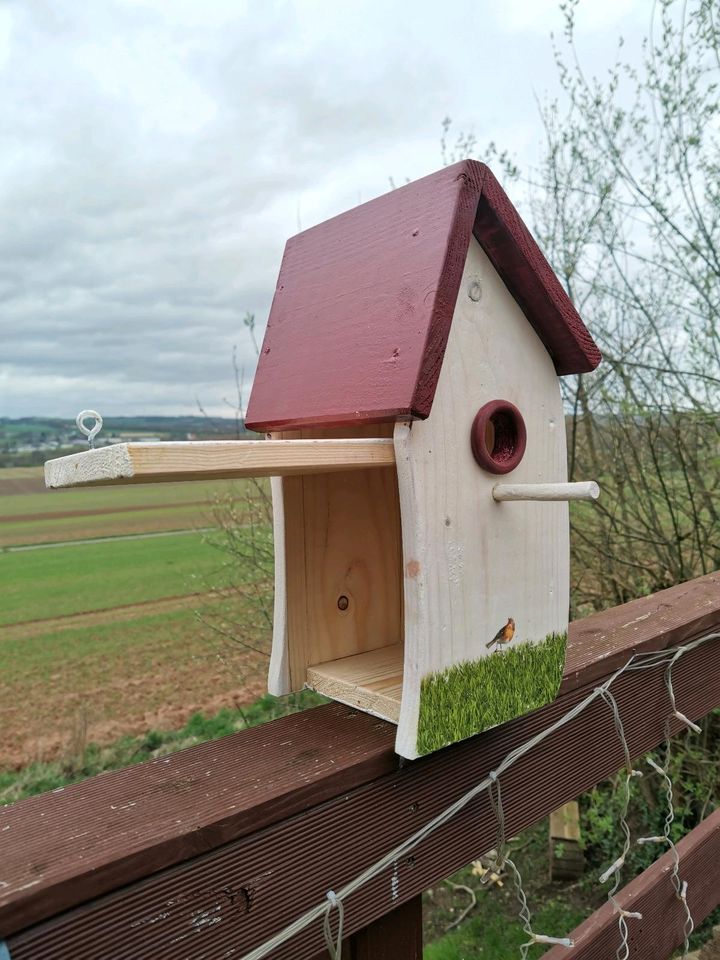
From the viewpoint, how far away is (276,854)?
2.38 feet

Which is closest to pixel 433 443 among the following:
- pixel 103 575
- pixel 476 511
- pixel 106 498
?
pixel 476 511

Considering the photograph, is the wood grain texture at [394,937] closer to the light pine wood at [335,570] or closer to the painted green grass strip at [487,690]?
the painted green grass strip at [487,690]

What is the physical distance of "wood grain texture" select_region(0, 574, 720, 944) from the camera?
0.60 metres

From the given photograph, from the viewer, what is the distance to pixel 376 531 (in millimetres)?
1312

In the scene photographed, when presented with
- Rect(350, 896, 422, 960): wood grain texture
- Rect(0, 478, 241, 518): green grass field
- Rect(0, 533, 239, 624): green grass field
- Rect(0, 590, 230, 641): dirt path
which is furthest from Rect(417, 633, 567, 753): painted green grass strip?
Rect(0, 533, 239, 624): green grass field

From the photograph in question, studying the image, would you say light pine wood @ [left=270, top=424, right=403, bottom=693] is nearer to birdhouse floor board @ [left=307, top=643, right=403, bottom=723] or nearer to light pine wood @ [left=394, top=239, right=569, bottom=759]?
birdhouse floor board @ [left=307, top=643, right=403, bottom=723]

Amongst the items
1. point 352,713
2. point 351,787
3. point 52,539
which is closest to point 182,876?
point 351,787

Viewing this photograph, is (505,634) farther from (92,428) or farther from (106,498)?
(106,498)

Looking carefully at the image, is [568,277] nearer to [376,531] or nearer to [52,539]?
[376,531]

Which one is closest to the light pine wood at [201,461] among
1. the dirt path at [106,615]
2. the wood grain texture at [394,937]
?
the wood grain texture at [394,937]

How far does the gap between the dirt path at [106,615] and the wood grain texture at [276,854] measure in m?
3.80

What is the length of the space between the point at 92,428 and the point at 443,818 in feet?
1.98

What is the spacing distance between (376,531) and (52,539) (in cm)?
552

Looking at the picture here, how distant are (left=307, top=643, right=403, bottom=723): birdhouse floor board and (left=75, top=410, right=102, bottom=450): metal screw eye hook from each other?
1.66ft
